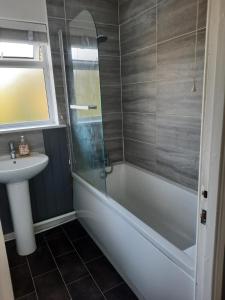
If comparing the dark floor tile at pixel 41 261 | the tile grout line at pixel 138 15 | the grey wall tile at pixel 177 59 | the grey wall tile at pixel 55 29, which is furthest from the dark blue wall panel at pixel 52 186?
the tile grout line at pixel 138 15

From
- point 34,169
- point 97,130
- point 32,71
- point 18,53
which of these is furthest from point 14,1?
point 34,169

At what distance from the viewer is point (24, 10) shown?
6.46 feet

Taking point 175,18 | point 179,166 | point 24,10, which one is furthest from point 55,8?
point 179,166

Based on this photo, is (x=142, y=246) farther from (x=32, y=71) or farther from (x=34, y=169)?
(x=32, y=71)

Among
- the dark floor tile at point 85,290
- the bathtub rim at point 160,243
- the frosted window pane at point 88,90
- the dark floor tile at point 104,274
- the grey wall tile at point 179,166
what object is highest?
the frosted window pane at point 88,90

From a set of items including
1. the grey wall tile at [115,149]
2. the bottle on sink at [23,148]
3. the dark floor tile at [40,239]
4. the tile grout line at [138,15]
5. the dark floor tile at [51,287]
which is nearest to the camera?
the dark floor tile at [51,287]

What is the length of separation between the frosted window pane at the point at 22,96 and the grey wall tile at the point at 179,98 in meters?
1.19

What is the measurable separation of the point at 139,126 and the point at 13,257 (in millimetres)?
1752

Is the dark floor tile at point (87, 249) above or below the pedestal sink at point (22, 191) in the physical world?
below

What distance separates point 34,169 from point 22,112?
73 centimetres

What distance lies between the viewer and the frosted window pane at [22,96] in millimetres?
2141

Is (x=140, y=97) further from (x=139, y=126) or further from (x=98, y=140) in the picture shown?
(x=98, y=140)

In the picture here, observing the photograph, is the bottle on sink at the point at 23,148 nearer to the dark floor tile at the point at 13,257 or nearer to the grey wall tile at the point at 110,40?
the dark floor tile at the point at 13,257

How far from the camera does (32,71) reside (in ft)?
7.33
